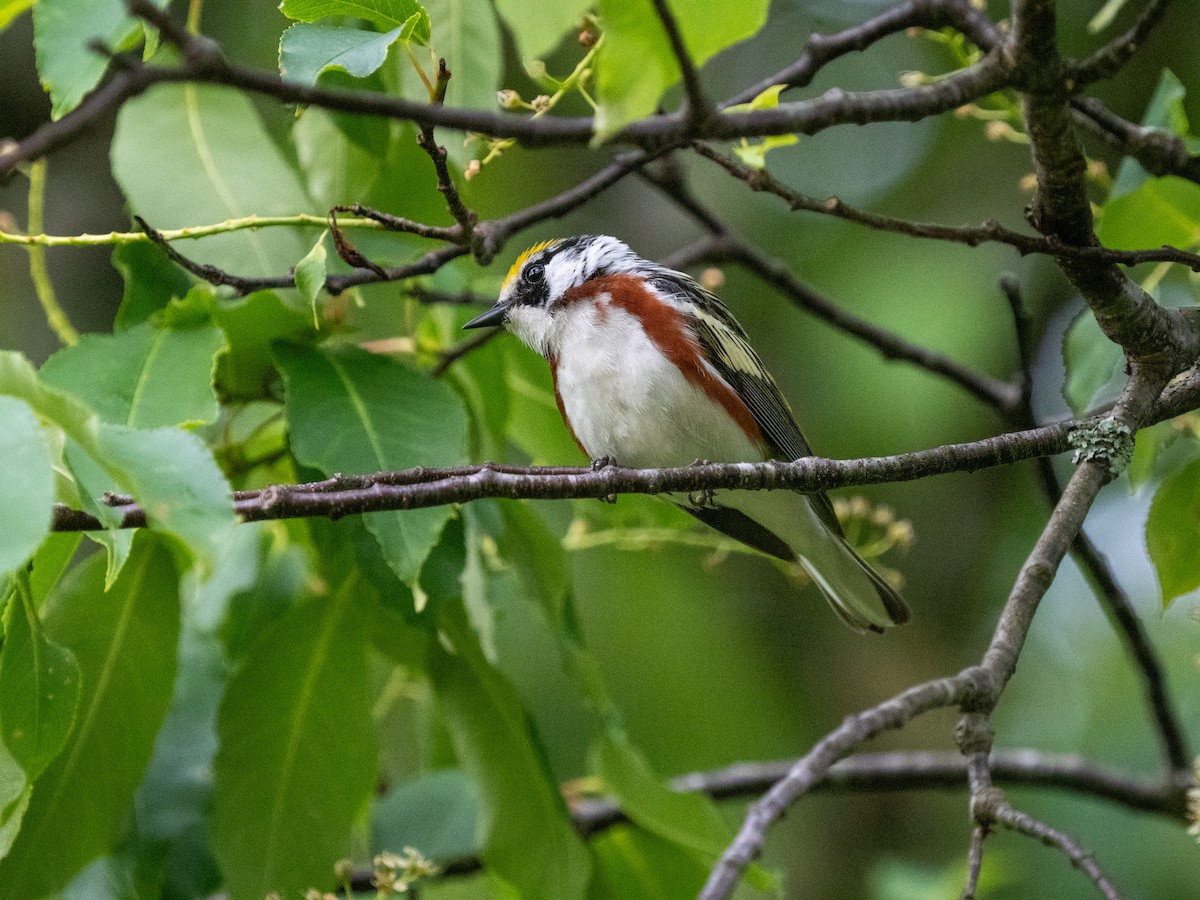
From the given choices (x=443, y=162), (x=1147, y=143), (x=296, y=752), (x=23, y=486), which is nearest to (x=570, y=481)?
(x=443, y=162)

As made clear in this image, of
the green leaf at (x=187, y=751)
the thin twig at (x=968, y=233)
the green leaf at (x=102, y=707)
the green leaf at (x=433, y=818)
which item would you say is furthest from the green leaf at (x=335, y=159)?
the green leaf at (x=433, y=818)

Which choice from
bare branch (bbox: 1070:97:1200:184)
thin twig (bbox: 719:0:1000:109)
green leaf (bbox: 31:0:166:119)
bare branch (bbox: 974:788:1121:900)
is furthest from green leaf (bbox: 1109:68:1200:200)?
green leaf (bbox: 31:0:166:119)

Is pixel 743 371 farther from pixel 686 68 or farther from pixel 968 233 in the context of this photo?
pixel 686 68

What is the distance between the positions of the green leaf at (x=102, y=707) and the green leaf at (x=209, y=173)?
0.72 metres

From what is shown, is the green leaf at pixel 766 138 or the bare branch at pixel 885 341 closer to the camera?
the green leaf at pixel 766 138

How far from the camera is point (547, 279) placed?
A: 147 inches

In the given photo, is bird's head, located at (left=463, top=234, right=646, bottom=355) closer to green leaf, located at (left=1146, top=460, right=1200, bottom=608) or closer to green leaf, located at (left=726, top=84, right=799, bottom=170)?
green leaf, located at (left=726, top=84, right=799, bottom=170)

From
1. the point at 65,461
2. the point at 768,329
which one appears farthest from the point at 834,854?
the point at 65,461

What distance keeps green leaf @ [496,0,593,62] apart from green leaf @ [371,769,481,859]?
2333 mm

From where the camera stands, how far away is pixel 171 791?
2996mm

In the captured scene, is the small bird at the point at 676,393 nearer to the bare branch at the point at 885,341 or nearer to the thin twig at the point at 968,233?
the bare branch at the point at 885,341

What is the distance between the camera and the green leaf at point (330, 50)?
1925 millimetres

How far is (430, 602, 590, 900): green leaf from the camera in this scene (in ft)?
9.46

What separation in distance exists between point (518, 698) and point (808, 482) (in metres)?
1.16
